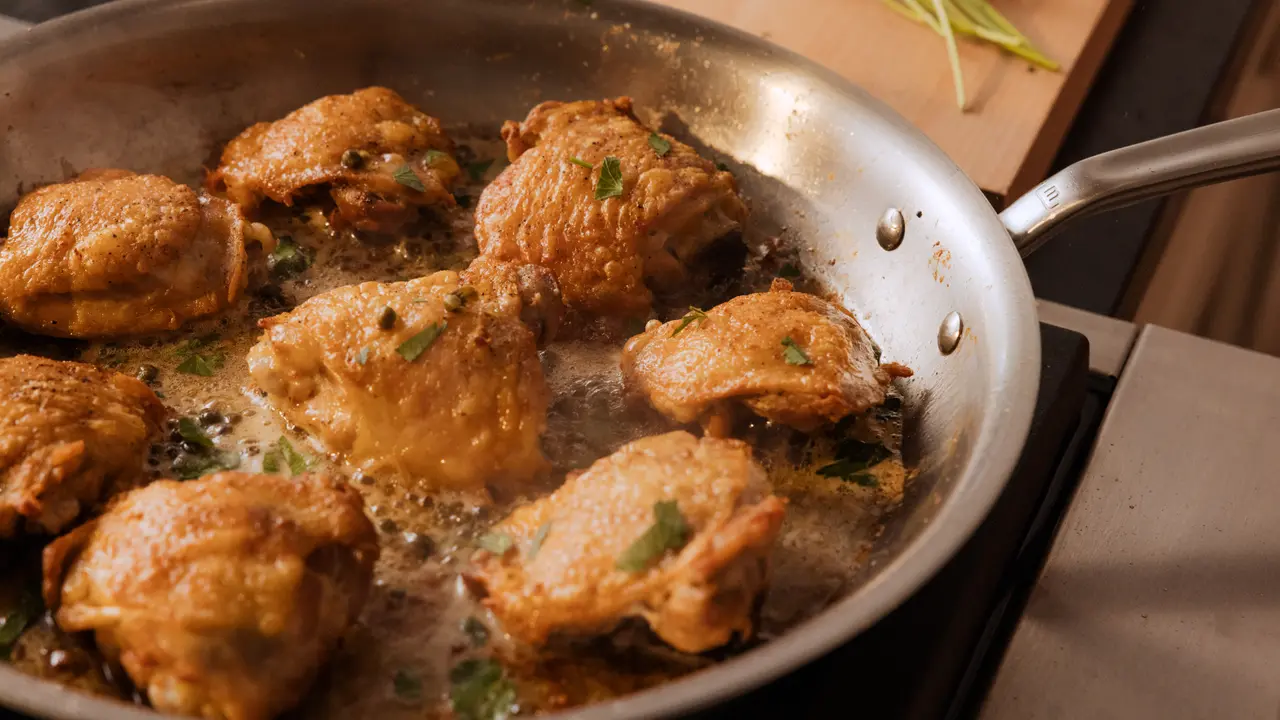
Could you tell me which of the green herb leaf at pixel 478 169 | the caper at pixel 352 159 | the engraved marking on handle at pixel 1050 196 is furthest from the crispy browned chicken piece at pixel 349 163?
the engraved marking on handle at pixel 1050 196

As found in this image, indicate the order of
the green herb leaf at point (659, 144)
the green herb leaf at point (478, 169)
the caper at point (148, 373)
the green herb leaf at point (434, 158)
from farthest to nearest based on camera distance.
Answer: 1. the green herb leaf at point (478, 169)
2. the green herb leaf at point (434, 158)
3. the green herb leaf at point (659, 144)
4. the caper at point (148, 373)

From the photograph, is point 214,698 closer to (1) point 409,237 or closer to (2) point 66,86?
(1) point 409,237

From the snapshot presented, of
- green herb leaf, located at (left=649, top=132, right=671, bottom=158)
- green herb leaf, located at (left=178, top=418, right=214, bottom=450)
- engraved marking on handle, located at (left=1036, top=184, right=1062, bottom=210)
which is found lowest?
green herb leaf, located at (left=178, top=418, right=214, bottom=450)

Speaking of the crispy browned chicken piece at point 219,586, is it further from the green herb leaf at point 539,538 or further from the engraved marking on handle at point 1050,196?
the engraved marking on handle at point 1050,196

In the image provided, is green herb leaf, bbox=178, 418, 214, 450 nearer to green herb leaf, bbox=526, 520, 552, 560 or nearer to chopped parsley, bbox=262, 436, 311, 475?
chopped parsley, bbox=262, 436, 311, 475

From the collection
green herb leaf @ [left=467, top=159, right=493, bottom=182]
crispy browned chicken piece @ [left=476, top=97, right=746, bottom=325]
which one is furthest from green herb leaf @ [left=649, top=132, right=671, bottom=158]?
green herb leaf @ [left=467, top=159, right=493, bottom=182]

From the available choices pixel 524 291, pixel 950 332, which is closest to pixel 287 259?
pixel 524 291
